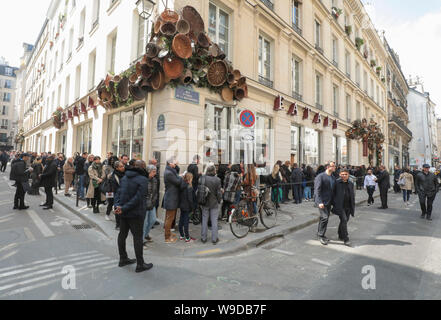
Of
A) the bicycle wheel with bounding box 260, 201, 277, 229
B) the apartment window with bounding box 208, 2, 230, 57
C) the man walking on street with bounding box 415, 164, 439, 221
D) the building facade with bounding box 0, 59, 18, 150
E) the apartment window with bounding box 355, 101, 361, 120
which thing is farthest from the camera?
the building facade with bounding box 0, 59, 18, 150

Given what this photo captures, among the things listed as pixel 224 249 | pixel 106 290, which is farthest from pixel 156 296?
pixel 224 249

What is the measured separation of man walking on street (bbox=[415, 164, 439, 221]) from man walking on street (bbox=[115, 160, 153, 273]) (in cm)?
914

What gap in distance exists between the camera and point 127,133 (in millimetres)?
9641

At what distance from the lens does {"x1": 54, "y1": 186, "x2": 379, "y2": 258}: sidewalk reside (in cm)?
467

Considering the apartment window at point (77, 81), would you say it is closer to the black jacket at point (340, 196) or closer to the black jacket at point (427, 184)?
the black jacket at point (340, 196)

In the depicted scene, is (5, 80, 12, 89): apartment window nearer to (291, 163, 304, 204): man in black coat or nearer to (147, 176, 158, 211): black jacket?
(291, 163, 304, 204): man in black coat

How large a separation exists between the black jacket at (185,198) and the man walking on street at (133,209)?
1423 mm

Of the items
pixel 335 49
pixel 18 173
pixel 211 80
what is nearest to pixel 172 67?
pixel 211 80

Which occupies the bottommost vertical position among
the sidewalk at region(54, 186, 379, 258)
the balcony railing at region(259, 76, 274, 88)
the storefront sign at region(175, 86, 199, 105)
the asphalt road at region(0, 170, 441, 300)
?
the asphalt road at region(0, 170, 441, 300)

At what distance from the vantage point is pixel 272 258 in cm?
446

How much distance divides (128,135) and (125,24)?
4437 mm

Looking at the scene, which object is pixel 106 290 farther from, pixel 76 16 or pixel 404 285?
pixel 76 16

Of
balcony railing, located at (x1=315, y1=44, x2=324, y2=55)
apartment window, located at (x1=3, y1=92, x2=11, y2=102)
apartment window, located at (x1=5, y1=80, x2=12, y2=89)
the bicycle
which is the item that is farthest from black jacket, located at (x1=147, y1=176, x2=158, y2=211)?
apartment window, located at (x1=5, y1=80, x2=12, y2=89)

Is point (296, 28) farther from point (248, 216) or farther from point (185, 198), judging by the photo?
point (185, 198)
